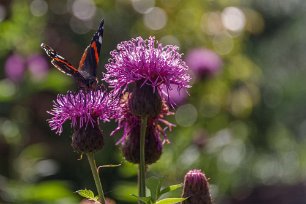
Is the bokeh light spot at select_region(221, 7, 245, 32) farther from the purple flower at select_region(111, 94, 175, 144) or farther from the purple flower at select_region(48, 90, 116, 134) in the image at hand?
the purple flower at select_region(48, 90, 116, 134)

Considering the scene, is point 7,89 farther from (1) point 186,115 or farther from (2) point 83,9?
(2) point 83,9

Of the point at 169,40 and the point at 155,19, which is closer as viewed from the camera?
the point at 169,40

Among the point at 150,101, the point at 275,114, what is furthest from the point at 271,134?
the point at 150,101

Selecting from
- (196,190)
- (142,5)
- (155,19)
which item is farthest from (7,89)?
(196,190)

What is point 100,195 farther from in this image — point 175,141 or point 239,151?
point 239,151

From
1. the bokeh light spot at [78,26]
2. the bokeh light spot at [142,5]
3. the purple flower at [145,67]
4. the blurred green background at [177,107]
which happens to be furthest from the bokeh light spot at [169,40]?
the purple flower at [145,67]

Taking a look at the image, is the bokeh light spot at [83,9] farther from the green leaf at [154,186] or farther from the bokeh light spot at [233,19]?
the green leaf at [154,186]
